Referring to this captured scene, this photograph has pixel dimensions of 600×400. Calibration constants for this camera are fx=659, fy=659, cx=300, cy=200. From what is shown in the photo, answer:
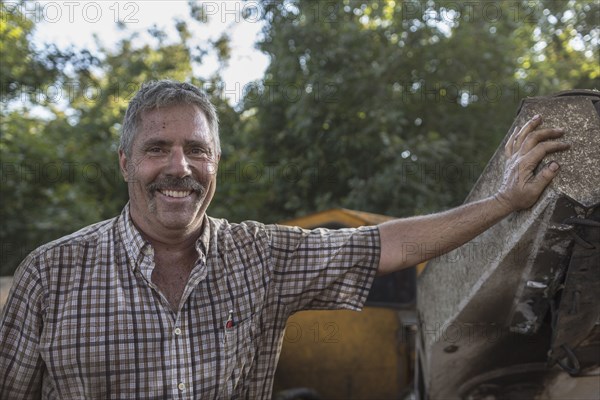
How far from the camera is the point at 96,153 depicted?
9633mm

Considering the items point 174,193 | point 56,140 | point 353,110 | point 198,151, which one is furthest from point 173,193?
point 56,140

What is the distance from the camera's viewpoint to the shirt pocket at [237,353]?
2156 mm

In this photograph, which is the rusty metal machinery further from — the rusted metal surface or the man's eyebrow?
the man's eyebrow

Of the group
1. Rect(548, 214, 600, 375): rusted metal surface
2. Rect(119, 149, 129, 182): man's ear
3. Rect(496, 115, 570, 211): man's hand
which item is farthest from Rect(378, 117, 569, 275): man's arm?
Rect(119, 149, 129, 182): man's ear

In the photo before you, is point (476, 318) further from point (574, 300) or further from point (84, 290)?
point (84, 290)

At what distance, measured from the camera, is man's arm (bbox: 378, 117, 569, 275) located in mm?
1932

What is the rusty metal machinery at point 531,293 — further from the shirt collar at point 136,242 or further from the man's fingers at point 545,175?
the shirt collar at point 136,242

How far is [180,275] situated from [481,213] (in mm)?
1031

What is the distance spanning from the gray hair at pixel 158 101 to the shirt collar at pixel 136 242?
0.24 metres

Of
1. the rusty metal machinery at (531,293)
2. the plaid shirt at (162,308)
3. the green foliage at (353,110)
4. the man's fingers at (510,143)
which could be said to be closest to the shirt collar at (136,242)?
the plaid shirt at (162,308)

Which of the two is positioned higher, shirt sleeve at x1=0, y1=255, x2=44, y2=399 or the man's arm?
the man's arm

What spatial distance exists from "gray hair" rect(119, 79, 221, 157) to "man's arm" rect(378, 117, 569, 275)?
2.46ft

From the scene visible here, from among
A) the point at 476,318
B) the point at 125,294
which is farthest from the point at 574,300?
the point at 125,294

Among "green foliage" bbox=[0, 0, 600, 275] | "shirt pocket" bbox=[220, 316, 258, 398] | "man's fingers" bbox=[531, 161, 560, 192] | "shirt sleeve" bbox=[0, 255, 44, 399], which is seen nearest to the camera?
"man's fingers" bbox=[531, 161, 560, 192]
